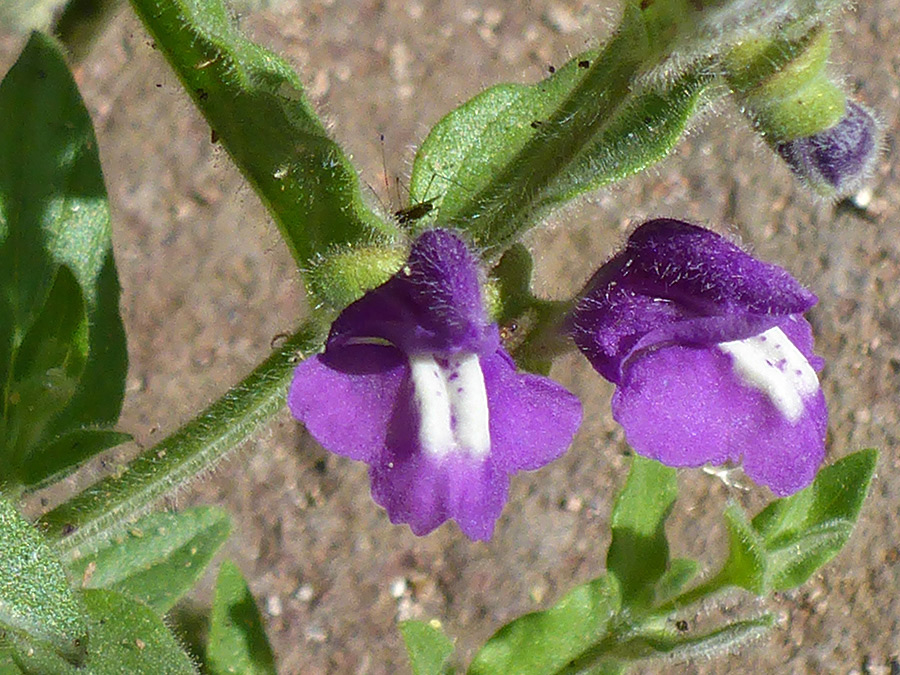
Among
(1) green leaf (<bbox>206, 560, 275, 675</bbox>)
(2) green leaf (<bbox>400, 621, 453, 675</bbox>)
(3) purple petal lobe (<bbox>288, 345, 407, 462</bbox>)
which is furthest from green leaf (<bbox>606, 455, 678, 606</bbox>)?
(1) green leaf (<bbox>206, 560, 275, 675</bbox>)

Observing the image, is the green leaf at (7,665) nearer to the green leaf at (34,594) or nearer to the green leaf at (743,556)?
the green leaf at (34,594)

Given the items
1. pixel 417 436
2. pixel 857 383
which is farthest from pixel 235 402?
pixel 857 383

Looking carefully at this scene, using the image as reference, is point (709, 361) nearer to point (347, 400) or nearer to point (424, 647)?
point (347, 400)

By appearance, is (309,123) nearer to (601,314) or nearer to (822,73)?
(601,314)

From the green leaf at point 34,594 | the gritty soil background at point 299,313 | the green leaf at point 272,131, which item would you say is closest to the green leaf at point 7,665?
the green leaf at point 34,594

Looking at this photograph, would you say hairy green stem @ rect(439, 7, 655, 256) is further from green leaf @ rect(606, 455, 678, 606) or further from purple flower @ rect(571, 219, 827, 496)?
green leaf @ rect(606, 455, 678, 606)

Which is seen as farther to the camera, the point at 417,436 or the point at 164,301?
the point at 164,301
